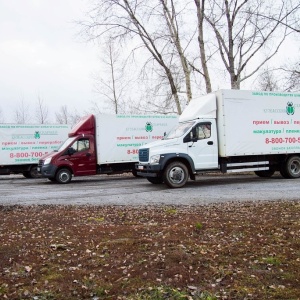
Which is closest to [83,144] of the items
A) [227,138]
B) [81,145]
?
[81,145]

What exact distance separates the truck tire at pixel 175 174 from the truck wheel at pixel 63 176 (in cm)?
612

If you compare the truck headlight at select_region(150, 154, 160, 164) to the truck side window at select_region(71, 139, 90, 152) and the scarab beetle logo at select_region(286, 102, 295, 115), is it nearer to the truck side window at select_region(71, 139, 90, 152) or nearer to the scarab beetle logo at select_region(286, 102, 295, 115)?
the truck side window at select_region(71, 139, 90, 152)

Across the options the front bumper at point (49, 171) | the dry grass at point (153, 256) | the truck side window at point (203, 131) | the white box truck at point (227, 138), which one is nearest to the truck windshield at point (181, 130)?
the white box truck at point (227, 138)

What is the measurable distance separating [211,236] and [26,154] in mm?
17850

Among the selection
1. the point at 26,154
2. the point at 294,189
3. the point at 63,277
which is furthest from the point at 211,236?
the point at 26,154

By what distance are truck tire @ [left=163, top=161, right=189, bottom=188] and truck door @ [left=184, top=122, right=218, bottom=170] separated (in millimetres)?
574

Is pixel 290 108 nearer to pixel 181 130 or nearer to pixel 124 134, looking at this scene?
pixel 181 130

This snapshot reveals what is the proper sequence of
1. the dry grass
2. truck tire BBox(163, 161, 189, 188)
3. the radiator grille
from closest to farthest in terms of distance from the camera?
the dry grass → truck tire BBox(163, 161, 189, 188) → the radiator grille

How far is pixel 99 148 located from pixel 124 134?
1.54 meters

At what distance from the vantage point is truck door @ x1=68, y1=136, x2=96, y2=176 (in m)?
18.1

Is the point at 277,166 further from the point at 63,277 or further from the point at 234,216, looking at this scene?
the point at 63,277

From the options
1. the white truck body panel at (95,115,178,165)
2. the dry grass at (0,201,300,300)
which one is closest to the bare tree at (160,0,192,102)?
the white truck body panel at (95,115,178,165)

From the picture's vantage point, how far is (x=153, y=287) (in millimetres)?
3984

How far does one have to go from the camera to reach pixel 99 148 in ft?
60.6
